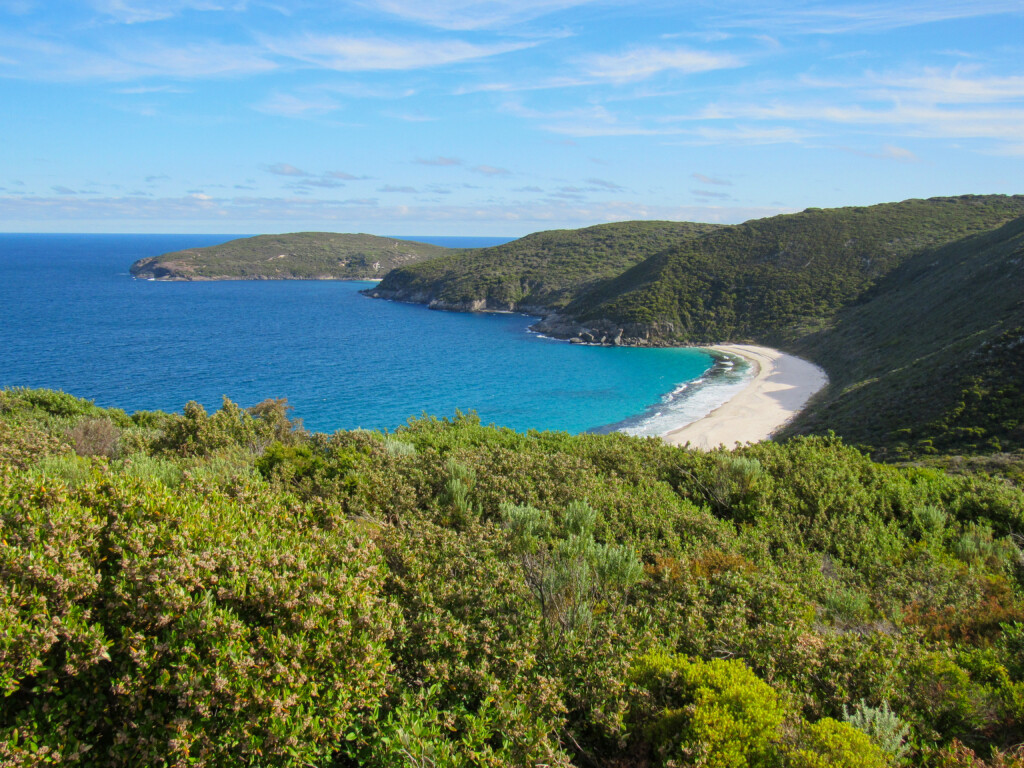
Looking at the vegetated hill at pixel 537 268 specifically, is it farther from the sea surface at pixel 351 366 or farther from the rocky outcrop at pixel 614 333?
the rocky outcrop at pixel 614 333

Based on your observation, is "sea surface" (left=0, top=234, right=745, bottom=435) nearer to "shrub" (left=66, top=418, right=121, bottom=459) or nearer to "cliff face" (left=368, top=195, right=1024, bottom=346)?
"cliff face" (left=368, top=195, right=1024, bottom=346)

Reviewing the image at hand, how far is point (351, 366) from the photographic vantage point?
5978 centimetres

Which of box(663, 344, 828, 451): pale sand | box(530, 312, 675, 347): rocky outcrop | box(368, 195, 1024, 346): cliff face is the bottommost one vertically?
box(663, 344, 828, 451): pale sand

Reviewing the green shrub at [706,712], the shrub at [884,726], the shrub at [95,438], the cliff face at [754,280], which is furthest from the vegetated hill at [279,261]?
the shrub at [884,726]

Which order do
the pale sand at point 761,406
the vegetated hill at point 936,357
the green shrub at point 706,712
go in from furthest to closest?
the pale sand at point 761,406
the vegetated hill at point 936,357
the green shrub at point 706,712

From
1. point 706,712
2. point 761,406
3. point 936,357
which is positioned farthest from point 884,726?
point 761,406

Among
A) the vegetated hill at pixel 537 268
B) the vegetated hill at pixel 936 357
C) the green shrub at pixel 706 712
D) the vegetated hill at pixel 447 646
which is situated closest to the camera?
the vegetated hill at pixel 447 646

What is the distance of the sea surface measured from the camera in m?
44.7

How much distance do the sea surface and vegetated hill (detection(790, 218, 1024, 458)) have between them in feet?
34.4

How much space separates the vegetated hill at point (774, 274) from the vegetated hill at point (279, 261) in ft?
343

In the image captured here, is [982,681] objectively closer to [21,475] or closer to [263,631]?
[263,631]

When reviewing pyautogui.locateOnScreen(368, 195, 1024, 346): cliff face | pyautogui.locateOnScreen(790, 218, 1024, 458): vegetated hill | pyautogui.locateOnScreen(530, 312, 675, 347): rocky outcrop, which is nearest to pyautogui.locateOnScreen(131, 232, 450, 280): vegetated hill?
pyautogui.locateOnScreen(368, 195, 1024, 346): cliff face

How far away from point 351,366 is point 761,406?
39.9 m

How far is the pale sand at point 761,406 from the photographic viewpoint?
37.2 meters
